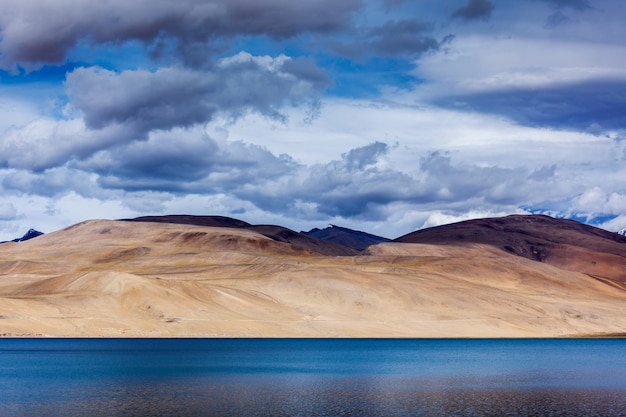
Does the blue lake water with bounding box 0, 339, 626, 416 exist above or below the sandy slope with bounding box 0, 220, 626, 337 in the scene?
below

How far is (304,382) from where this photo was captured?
2685 inches

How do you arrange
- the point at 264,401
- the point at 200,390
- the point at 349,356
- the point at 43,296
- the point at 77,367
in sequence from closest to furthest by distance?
the point at 264,401 → the point at 200,390 → the point at 77,367 → the point at 349,356 → the point at 43,296

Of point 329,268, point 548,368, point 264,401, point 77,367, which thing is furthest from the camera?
point 329,268

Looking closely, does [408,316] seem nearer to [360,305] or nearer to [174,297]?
[360,305]

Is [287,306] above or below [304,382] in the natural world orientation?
above

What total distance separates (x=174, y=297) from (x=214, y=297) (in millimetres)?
8458

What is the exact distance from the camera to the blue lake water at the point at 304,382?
52281 millimetres

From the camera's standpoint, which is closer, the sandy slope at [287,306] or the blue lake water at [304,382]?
the blue lake water at [304,382]

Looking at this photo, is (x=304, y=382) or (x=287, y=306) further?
(x=287, y=306)

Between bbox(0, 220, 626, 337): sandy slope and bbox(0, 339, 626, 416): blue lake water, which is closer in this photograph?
bbox(0, 339, 626, 416): blue lake water

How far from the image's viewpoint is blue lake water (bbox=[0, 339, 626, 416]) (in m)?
52.3

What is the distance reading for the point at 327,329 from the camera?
148125 mm

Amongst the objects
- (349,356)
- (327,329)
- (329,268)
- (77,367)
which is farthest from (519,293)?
(77,367)

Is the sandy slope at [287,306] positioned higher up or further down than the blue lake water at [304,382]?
higher up
